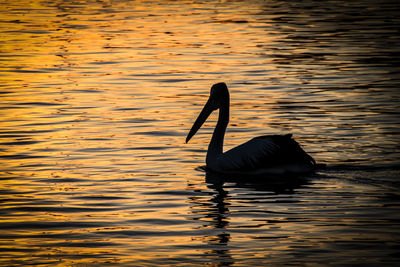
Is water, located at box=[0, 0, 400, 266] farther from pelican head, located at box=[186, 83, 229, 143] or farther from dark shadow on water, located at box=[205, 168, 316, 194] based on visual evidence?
pelican head, located at box=[186, 83, 229, 143]

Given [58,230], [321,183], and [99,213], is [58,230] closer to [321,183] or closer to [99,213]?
[99,213]

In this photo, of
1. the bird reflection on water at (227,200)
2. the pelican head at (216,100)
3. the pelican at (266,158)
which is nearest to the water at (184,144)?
the bird reflection on water at (227,200)

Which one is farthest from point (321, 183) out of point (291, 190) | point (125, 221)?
point (125, 221)

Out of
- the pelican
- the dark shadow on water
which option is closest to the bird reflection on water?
the dark shadow on water

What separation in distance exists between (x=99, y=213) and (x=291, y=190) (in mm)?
2393

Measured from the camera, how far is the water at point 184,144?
25.9ft

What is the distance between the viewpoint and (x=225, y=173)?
11.1 meters

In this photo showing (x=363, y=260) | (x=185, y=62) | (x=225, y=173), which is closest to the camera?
(x=363, y=260)

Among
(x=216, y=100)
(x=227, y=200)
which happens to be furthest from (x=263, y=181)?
(x=216, y=100)

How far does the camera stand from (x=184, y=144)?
12664 millimetres

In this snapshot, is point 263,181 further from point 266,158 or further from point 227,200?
point 227,200

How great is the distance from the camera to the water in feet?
25.9

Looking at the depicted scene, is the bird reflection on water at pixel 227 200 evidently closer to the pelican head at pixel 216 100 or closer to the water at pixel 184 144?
the water at pixel 184 144

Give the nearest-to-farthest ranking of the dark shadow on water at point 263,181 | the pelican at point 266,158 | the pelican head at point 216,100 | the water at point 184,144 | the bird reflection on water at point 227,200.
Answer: the bird reflection on water at point 227,200 < the water at point 184,144 < the dark shadow on water at point 263,181 < the pelican at point 266,158 < the pelican head at point 216,100
